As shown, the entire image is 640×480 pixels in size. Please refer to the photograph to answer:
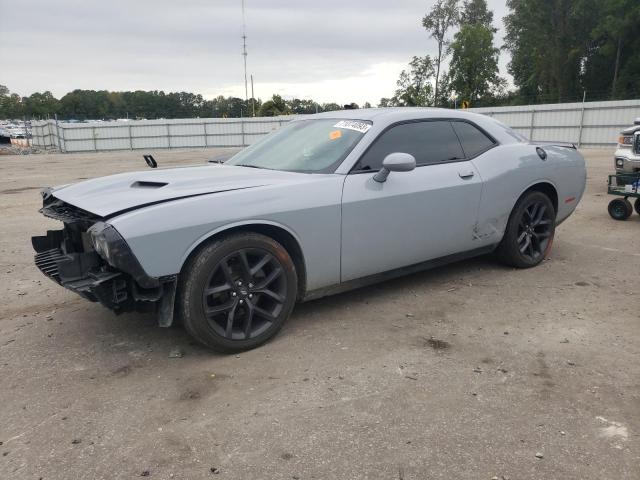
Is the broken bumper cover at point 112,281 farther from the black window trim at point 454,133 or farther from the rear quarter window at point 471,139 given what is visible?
the rear quarter window at point 471,139

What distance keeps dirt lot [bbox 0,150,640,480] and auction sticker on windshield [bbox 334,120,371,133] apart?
1349mm

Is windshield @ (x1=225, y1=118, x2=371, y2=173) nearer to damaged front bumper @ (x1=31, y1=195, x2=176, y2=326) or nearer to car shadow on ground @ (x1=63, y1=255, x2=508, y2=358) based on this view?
car shadow on ground @ (x1=63, y1=255, x2=508, y2=358)

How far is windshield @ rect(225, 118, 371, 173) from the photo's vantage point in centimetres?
378

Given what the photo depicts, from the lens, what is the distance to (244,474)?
7.14ft

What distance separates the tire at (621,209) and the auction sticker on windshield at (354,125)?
16.7 ft

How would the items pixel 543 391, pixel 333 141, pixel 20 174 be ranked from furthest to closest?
1. pixel 20 174
2. pixel 333 141
3. pixel 543 391

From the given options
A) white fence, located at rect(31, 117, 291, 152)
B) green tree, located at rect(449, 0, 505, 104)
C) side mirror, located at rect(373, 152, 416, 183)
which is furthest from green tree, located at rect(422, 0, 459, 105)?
side mirror, located at rect(373, 152, 416, 183)

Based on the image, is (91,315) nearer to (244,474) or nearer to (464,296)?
(244,474)

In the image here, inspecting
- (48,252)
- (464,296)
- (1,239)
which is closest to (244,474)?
(48,252)

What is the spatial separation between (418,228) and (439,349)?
1033 mm

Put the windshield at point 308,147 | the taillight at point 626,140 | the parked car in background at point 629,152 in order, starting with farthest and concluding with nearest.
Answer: the taillight at point 626,140 → the parked car in background at point 629,152 → the windshield at point 308,147

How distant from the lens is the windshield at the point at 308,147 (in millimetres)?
3780

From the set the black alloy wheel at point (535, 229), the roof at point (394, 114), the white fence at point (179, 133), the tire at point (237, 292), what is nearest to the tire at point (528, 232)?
the black alloy wheel at point (535, 229)

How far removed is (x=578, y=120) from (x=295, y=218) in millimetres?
23730
